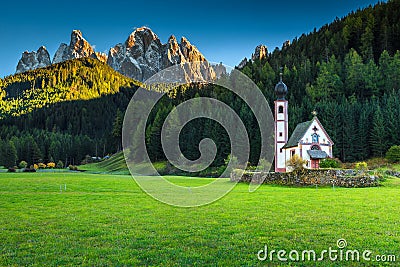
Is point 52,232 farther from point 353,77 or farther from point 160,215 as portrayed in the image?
point 353,77

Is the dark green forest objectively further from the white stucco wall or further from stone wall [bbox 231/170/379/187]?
stone wall [bbox 231/170/379/187]

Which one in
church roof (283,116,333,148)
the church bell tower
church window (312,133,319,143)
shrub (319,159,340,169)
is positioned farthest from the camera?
the church bell tower

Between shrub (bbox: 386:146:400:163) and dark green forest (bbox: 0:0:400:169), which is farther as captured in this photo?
dark green forest (bbox: 0:0:400:169)

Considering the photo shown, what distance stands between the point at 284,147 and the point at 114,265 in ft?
172

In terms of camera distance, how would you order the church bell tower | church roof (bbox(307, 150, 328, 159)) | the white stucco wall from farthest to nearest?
the church bell tower
the white stucco wall
church roof (bbox(307, 150, 328, 159))

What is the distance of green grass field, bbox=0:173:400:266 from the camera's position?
32.5ft

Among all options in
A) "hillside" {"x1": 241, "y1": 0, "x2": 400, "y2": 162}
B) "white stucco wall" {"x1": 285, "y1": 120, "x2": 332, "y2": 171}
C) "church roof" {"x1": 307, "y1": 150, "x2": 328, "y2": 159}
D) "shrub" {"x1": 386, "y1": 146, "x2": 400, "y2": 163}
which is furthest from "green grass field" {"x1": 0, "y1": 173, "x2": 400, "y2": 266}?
"hillside" {"x1": 241, "y1": 0, "x2": 400, "y2": 162}
